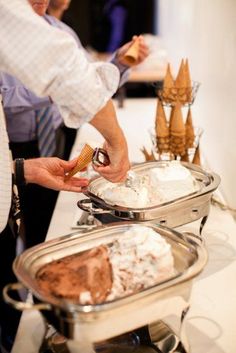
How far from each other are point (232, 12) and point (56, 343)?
122cm

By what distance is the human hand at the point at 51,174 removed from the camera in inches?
47.9

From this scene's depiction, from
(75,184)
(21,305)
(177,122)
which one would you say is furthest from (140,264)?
(177,122)

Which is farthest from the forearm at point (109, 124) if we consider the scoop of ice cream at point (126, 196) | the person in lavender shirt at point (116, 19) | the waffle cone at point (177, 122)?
the person in lavender shirt at point (116, 19)

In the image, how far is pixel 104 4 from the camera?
17.1ft

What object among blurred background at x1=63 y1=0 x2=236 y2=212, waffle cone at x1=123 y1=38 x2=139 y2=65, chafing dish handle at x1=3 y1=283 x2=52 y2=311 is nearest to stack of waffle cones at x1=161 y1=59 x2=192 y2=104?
blurred background at x1=63 y1=0 x2=236 y2=212

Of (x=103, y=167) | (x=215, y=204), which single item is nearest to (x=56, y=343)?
(x=103, y=167)

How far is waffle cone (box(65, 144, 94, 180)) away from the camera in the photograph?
1216mm

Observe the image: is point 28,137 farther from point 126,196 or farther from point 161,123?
point 126,196

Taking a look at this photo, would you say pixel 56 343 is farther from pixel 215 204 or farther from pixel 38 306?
pixel 215 204

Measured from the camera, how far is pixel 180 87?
1568mm

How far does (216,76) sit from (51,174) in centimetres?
93

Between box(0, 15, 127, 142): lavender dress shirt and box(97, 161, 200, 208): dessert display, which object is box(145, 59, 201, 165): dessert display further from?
box(0, 15, 127, 142): lavender dress shirt

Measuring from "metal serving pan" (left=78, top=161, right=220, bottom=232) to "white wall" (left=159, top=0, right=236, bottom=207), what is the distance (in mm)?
394

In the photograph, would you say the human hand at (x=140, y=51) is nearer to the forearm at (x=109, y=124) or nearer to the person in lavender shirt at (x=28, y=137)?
the person in lavender shirt at (x=28, y=137)
